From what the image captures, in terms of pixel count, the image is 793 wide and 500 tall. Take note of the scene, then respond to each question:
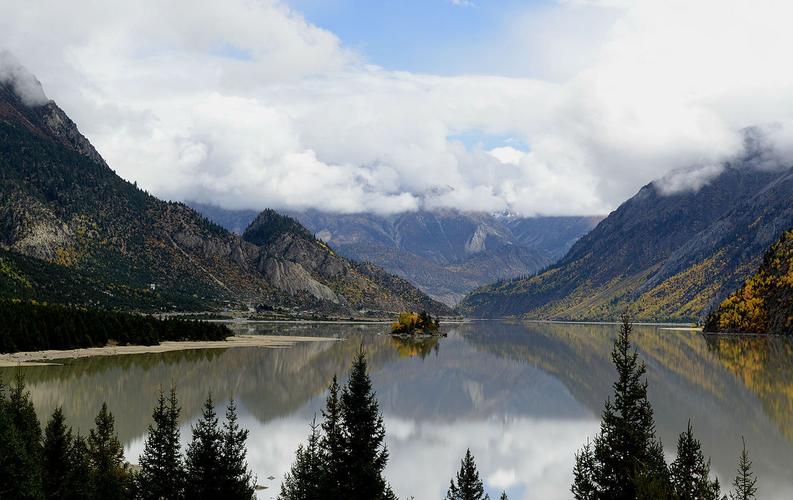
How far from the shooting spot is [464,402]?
9050cm

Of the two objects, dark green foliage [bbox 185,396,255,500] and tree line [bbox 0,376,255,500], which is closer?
tree line [bbox 0,376,255,500]

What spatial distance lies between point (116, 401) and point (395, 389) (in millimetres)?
36566

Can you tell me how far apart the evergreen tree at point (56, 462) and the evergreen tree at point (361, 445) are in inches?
563

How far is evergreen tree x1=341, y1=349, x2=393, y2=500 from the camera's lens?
31.2 metres

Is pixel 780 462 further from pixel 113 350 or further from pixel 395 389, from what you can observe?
pixel 113 350

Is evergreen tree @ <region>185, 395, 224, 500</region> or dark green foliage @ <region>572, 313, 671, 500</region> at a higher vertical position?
dark green foliage @ <region>572, 313, 671, 500</region>

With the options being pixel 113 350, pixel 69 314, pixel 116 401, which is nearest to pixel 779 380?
pixel 116 401

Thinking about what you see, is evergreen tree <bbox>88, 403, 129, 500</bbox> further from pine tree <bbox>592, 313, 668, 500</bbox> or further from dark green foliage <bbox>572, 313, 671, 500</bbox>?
pine tree <bbox>592, 313, 668, 500</bbox>

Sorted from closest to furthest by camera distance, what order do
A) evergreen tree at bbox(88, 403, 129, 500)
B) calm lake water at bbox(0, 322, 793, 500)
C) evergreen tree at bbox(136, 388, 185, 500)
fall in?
evergreen tree at bbox(136, 388, 185, 500), evergreen tree at bbox(88, 403, 129, 500), calm lake water at bbox(0, 322, 793, 500)

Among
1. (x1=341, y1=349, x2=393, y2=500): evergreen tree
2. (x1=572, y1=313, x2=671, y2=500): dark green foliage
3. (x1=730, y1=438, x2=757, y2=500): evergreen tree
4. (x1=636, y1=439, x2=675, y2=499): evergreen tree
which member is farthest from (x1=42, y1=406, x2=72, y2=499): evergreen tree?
(x1=730, y1=438, x2=757, y2=500): evergreen tree

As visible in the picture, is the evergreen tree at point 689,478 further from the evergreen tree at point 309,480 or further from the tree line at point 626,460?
the evergreen tree at point 309,480

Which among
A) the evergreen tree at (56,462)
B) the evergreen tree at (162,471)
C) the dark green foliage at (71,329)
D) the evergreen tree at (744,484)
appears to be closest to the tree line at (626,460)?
the evergreen tree at (744,484)

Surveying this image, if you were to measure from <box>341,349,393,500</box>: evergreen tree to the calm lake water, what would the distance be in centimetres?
1371

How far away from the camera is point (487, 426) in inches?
2852
